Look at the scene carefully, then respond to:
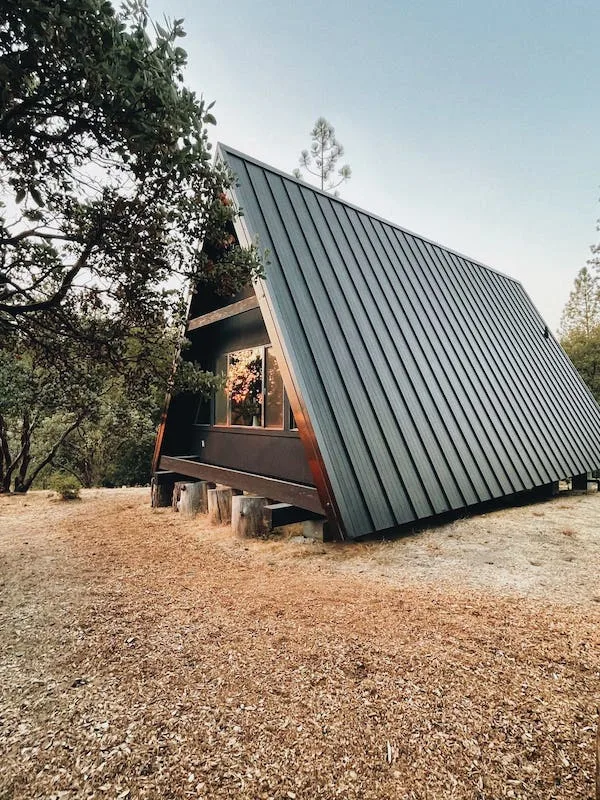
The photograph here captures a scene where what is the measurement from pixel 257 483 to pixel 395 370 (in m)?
2.57

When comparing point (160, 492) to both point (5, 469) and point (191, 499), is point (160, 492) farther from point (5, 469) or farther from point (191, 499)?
point (5, 469)

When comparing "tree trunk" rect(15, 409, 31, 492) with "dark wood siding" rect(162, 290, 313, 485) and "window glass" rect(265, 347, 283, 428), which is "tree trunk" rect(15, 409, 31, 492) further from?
"window glass" rect(265, 347, 283, 428)

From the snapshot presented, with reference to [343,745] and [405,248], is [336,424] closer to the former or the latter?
[343,745]

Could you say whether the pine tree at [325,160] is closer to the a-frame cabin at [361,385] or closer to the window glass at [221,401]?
the a-frame cabin at [361,385]

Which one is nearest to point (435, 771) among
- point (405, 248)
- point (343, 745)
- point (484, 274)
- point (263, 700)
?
point (343, 745)

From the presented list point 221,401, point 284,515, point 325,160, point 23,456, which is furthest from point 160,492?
point 325,160

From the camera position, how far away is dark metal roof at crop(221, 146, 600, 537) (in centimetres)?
461

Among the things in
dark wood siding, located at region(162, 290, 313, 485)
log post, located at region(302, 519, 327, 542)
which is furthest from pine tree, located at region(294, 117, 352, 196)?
log post, located at region(302, 519, 327, 542)

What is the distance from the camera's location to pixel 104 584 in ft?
12.3

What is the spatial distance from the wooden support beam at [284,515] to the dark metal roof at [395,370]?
0.89 m

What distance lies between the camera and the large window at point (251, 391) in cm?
629

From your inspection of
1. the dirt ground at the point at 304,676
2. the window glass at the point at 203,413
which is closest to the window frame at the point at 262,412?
the window glass at the point at 203,413

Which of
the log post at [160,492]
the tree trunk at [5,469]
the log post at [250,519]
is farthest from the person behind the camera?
the tree trunk at [5,469]

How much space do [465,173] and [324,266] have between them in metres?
14.0
